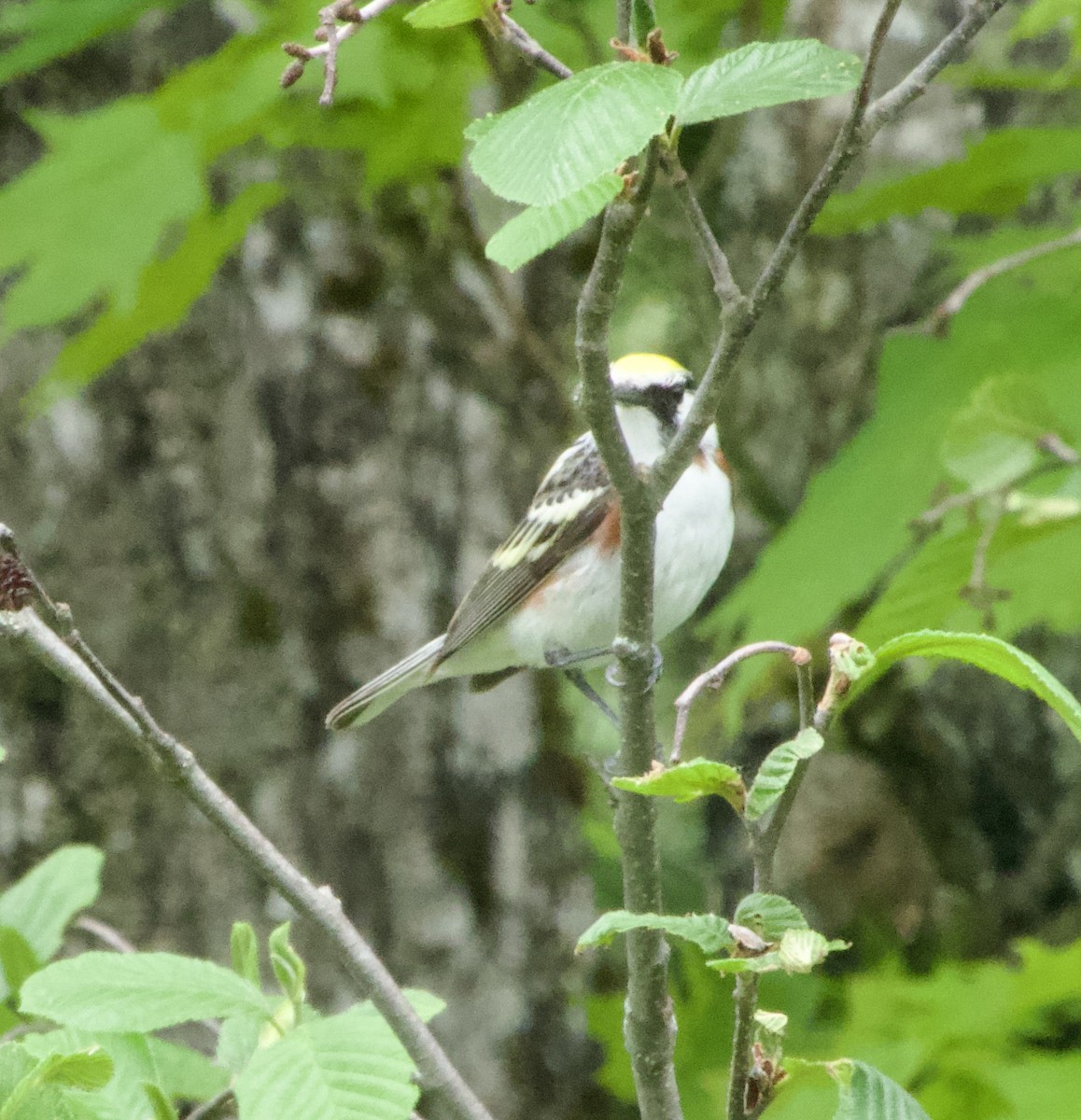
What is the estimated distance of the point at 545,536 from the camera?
8.01 ft

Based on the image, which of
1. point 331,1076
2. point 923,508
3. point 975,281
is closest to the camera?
point 331,1076

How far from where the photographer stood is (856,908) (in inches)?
144

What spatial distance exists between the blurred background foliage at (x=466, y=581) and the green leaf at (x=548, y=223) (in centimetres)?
167

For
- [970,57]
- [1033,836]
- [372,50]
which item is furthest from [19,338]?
[1033,836]

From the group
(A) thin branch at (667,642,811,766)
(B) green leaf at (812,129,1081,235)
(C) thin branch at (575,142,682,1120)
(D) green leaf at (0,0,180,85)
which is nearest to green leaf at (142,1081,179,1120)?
(C) thin branch at (575,142,682,1120)

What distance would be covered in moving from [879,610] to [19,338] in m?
2.34

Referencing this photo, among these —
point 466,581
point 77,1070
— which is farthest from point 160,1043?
point 466,581

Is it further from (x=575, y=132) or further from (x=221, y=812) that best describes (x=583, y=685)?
(x=575, y=132)

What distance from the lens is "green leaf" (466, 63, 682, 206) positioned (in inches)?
30.4

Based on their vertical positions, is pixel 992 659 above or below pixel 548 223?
below

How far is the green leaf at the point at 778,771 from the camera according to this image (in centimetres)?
85

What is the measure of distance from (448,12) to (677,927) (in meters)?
0.60

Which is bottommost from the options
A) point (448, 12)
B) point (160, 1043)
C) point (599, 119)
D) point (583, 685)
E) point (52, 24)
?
point (583, 685)

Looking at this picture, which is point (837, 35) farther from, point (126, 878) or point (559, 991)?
point (126, 878)
